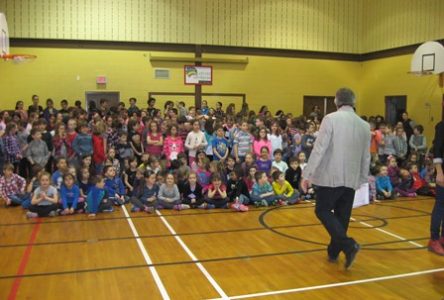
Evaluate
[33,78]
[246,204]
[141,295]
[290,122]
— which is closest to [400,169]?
[290,122]

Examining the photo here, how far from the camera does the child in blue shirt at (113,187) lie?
8.73 metres

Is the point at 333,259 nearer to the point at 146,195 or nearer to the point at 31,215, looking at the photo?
the point at 146,195

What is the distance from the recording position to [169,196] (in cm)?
862

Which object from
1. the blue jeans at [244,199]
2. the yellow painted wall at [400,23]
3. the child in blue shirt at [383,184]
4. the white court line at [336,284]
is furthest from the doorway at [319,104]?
the white court line at [336,284]

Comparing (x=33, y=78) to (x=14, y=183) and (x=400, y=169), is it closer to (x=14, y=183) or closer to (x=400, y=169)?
(x=14, y=183)

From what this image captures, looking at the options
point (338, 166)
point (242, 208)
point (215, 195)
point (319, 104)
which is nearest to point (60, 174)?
point (215, 195)

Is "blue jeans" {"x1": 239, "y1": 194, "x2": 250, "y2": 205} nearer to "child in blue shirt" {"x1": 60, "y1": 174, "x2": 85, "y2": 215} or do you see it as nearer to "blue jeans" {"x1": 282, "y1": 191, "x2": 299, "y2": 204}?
"blue jeans" {"x1": 282, "y1": 191, "x2": 299, "y2": 204}

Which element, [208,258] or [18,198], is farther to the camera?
[18,198]

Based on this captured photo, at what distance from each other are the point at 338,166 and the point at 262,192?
4408 millimetres

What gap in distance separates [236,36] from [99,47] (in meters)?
4.77

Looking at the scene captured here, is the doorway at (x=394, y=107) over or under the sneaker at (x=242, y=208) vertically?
over

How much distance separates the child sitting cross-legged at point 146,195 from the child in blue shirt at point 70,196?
0.98 m

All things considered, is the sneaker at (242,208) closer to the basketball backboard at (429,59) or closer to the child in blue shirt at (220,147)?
the child in blue shirt at (220,147)

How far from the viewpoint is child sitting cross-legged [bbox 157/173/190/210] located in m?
8.54
